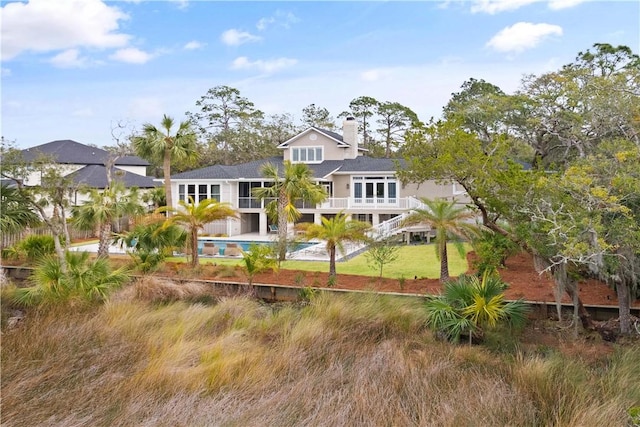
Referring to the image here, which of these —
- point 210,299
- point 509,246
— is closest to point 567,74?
point 509,246

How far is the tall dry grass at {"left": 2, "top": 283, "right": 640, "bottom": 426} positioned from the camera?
5.09 metres

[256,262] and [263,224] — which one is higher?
[263,224]

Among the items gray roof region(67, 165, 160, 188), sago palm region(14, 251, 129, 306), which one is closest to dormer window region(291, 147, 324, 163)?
gray roof region(67, 165, 160, 188)

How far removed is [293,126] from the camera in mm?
50875

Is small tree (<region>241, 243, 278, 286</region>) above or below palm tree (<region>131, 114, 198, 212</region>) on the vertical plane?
below

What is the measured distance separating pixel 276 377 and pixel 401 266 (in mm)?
11147

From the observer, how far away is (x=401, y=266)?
1686 centimetres

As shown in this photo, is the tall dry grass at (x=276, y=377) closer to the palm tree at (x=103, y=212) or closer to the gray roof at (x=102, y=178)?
the palm tree at (x=103, y=212)

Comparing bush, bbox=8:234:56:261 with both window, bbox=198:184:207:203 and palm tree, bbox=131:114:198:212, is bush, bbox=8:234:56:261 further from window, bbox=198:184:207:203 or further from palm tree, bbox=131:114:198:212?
window, bbox=198:184:207:203

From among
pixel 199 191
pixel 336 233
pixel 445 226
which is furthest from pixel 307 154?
pixel 445 226

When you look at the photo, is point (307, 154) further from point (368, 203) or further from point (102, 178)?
point (102, 178)

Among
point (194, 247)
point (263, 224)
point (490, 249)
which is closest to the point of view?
point (490, 249)

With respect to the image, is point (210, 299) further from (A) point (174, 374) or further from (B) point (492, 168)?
(B) point (492, 168)

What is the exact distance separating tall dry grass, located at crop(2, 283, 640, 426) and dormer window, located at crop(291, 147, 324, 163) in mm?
25633
